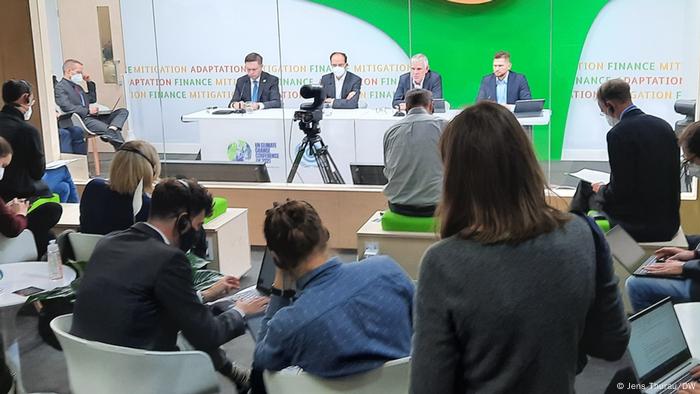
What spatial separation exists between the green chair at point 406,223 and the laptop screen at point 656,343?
2431mm

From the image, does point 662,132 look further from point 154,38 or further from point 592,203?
point 154,38

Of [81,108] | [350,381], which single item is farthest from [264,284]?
[81,108]

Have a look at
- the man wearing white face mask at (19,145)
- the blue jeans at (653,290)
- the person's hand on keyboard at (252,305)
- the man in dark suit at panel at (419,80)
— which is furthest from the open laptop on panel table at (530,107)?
the person's hand on keyboard at (252,305)

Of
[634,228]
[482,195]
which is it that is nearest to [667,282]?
[634,228]

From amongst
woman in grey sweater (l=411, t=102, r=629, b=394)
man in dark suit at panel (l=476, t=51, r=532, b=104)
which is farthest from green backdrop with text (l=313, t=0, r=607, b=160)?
woman in grey sweater (l=411, t=102, r=629, b=394)

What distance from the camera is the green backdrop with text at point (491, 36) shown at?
273 inches

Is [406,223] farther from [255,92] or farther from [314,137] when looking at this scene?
[255,92]

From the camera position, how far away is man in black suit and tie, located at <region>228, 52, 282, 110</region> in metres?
7.54

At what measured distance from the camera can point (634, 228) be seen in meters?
3.97

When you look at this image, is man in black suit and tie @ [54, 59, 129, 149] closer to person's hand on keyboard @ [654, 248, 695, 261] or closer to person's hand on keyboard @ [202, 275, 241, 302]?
person's hand on keyboard @ [202, 275, 241, 302]

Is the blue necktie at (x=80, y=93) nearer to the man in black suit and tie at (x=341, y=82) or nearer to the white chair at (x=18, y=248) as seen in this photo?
the man in black suit and tie at (x=341, y=82)

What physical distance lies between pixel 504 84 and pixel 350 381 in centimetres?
566

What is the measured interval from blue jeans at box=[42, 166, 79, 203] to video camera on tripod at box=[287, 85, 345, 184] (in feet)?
6.01

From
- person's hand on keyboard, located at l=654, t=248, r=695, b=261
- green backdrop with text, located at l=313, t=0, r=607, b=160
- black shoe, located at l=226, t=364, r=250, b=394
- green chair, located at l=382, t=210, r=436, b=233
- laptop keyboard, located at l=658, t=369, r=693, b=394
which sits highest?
green backdrop with text, located at l=313, t=0, r=607, b=160
